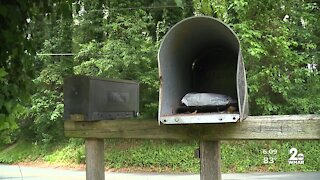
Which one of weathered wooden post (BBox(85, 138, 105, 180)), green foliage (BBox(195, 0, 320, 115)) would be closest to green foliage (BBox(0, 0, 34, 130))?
weathered wooden post (BBox(85, 138, 105, 180))

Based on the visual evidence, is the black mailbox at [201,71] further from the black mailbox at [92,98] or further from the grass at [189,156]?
the grass at [189,156]

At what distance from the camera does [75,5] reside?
7.48 ft

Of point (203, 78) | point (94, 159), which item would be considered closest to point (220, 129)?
point (203, 78)

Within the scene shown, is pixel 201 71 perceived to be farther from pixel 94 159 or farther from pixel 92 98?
pixel 94 159

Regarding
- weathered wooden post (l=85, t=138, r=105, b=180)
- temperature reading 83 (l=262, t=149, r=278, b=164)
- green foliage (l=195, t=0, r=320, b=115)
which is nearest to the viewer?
weathered wooden post (l=85, t=138, r=105, b=180)

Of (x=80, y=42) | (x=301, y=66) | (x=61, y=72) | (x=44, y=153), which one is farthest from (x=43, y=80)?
(x=301, y=66)

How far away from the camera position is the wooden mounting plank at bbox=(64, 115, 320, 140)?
7.36ft

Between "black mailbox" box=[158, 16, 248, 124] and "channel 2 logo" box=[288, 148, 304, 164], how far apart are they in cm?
1072

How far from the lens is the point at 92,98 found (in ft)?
8.86

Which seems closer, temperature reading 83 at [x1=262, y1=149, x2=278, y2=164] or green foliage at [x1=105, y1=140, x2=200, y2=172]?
temperature reading 83 at [x1=262, y1=149, x2=278, y2=164]

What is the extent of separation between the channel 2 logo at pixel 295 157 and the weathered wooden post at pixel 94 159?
10.9 meters

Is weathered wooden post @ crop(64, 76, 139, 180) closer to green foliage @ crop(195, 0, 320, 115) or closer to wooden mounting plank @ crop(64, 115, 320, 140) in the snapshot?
wooden mounting plank @ crop(64, 115, 320, 140)

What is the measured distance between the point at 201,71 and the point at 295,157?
11.0 m

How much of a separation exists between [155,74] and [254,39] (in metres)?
3.02
